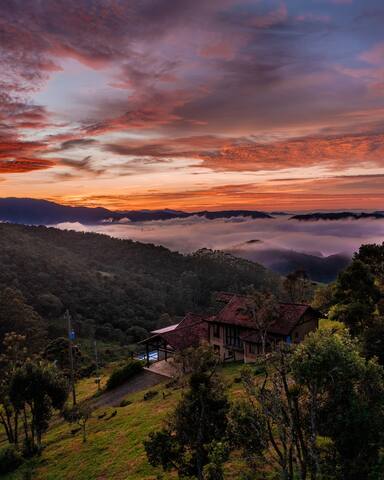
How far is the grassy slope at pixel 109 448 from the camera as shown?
24266 mm

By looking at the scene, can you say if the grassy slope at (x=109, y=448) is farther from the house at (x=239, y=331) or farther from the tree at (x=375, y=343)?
the tree at (x=375, y=343)

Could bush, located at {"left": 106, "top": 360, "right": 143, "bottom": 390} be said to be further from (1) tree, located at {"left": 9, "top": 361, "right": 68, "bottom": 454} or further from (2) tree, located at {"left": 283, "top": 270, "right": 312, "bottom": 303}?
(2) tree, located at {"left": 283, "top": 270, "right": 312, "bottom": 303}

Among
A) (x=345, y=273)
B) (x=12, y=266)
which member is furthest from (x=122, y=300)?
(x=345, y=273)

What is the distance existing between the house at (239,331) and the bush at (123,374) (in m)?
4.01

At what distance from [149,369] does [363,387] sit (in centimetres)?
4155

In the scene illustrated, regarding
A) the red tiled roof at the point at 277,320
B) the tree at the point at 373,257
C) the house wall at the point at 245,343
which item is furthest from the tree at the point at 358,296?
the red tiled roof at the point at 277,320

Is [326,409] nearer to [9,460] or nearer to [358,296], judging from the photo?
[358,296]

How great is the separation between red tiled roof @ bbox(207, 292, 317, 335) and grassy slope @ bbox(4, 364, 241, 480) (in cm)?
672

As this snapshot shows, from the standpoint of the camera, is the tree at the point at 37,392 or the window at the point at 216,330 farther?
the window at the point at 216,330

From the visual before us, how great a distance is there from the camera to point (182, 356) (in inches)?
1367

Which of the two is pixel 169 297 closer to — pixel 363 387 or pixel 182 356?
pixel 182 356

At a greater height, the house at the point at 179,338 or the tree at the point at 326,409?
the tree at the point at 326,409

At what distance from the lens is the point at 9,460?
2909cm

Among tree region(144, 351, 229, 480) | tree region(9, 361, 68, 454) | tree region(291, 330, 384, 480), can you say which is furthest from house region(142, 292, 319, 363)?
tree region(291, 330, 384, 480)
